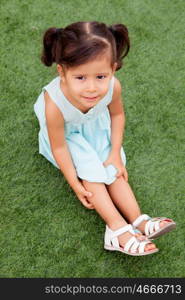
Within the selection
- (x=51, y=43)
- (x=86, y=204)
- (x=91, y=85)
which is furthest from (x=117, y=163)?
(x=51, y=43)

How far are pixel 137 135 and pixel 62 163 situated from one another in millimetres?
493

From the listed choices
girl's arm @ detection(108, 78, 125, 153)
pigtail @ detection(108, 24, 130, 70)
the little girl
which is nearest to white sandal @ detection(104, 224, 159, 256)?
the little girl

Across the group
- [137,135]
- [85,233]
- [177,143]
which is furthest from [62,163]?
[177,143]

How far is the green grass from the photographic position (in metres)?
1.93

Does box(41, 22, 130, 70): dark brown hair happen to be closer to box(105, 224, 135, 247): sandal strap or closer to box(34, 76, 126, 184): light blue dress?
box(34, 76, 126, 184): light blue dress

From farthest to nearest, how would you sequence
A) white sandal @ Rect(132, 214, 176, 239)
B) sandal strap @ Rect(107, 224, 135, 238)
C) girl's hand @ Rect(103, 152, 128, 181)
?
1. girl's hand @ Rect(103, 152, 128, 181)
2. sandal strap @ Rect(107, 224, 135, 238)
3. white sandal @ Rect(132, 214, 176, 239)

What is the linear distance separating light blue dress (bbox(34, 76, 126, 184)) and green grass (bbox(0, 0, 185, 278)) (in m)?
0.15

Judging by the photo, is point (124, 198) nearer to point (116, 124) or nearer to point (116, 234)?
point (116, 234)

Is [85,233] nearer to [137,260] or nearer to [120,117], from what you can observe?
[137,260]

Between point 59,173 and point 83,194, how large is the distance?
0.23 meters

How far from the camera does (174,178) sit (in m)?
2.17

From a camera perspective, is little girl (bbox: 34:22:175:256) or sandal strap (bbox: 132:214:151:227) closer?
little girl (bbox: 34:22:175:256)

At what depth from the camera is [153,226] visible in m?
1.87

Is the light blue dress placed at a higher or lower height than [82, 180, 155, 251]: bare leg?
higher
